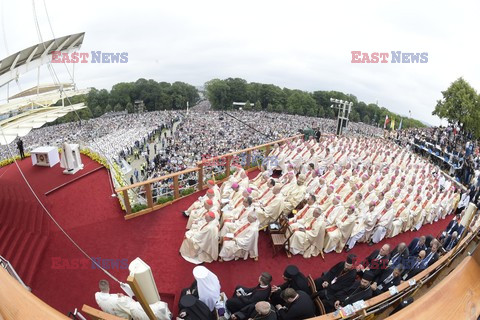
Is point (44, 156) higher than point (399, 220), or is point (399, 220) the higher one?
point (399, 220)

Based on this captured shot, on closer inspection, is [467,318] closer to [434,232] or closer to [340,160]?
[434,232]

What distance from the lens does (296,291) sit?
4391mm

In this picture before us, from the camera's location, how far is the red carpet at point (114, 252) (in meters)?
5.77

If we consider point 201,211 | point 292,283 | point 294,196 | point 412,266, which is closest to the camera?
point 292,283

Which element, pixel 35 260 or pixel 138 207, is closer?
pixel 35 260

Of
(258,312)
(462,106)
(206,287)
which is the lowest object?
(206,287)

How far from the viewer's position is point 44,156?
11.2 meters

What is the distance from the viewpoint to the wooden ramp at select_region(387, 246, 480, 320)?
128 centimetres

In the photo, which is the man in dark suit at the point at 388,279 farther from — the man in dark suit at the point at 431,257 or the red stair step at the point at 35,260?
the red stair step at the point at 35,260

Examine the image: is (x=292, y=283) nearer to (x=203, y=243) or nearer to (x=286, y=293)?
(x=286, y=293)

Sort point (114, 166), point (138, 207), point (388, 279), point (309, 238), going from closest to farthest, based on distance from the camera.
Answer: point (388, 279) < point (309, 238) < point (138, 207) < point (114, 166)

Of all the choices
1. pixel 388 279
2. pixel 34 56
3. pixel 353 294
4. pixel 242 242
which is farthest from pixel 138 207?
pixel 388 279

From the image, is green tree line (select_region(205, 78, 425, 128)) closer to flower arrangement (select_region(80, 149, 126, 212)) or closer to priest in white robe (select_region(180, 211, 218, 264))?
flower arrangement (select_region(80, 149, 126, 212))

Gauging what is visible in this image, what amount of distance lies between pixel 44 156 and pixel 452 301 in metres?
13.5
